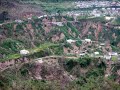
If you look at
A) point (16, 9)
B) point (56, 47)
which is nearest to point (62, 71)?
point (56, 47)

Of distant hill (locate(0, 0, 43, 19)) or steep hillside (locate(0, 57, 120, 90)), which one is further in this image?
distant hill (locate(0, 0, 43, 19))

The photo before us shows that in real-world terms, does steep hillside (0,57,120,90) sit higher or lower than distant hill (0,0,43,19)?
lower

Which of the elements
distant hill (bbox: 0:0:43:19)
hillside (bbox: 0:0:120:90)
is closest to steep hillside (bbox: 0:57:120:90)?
hillside (bbox: 0:0:120:90)

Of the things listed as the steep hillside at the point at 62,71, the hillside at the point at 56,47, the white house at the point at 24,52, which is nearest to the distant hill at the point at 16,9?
the hillside at the point at 56,47

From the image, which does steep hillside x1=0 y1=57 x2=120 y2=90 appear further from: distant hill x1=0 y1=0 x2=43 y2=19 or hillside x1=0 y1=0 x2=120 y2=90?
distant hill x1=0 y1=0 x2=43 y2=19

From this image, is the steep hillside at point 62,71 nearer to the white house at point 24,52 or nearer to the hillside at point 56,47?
the hillside at point 56,47

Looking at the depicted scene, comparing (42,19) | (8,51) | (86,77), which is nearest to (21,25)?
(42,19)

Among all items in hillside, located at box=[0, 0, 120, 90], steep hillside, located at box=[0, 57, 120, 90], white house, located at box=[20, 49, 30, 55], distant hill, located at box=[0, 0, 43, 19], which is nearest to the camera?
hillside, located at box=[0, 0, 120, 90]

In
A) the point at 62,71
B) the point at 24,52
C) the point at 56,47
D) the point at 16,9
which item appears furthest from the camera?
the point at 16,9

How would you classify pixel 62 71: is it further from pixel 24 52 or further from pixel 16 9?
pixel 16 9

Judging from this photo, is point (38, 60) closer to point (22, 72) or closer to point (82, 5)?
point (22, 72)

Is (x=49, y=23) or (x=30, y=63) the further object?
(x=49, y=23)
